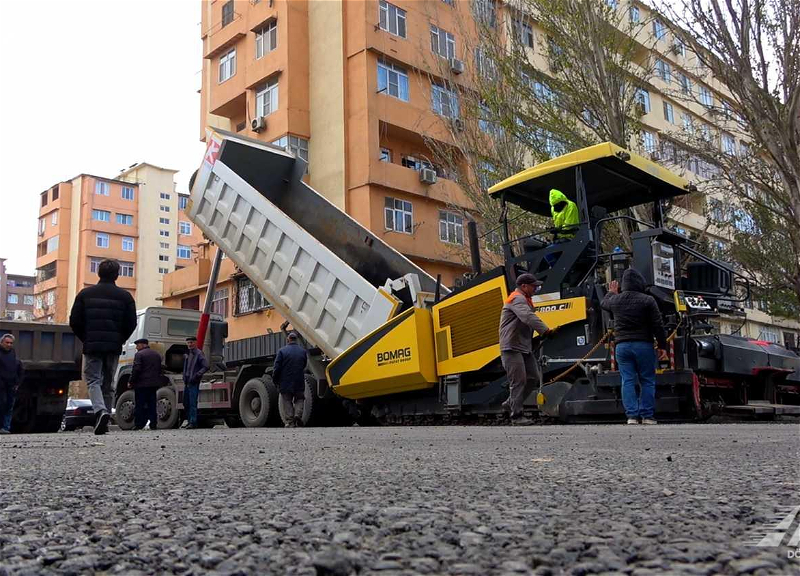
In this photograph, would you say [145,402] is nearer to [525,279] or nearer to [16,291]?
[525,279]

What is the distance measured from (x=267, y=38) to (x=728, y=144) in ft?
60.5

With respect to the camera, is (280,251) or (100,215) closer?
(280,251)

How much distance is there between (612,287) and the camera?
7938 millimetres

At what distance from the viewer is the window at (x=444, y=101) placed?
58.1 feet

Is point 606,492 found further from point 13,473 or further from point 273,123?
point 273,123

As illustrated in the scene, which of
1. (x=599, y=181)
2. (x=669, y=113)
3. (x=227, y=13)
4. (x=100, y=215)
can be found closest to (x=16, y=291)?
(x=100, y=215)

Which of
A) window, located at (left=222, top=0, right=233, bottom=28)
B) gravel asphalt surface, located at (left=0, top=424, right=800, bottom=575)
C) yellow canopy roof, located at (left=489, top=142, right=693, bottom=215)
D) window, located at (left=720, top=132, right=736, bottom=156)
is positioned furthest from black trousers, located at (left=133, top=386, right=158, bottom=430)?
window, located at (left=222, top=0, right=233, bottom=28)

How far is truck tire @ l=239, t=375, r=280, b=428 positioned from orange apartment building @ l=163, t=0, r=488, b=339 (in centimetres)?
1217

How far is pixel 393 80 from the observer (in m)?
26.6

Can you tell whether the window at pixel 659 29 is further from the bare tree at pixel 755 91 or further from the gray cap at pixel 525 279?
the gray cap at pixel 525 279

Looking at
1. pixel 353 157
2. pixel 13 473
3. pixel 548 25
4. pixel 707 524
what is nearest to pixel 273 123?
pixel 353 157

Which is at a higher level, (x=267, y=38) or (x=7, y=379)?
(x=267, y=38)

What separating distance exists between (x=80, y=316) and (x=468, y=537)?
7.25 metres

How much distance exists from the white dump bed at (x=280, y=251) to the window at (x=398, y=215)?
39.3 feet
